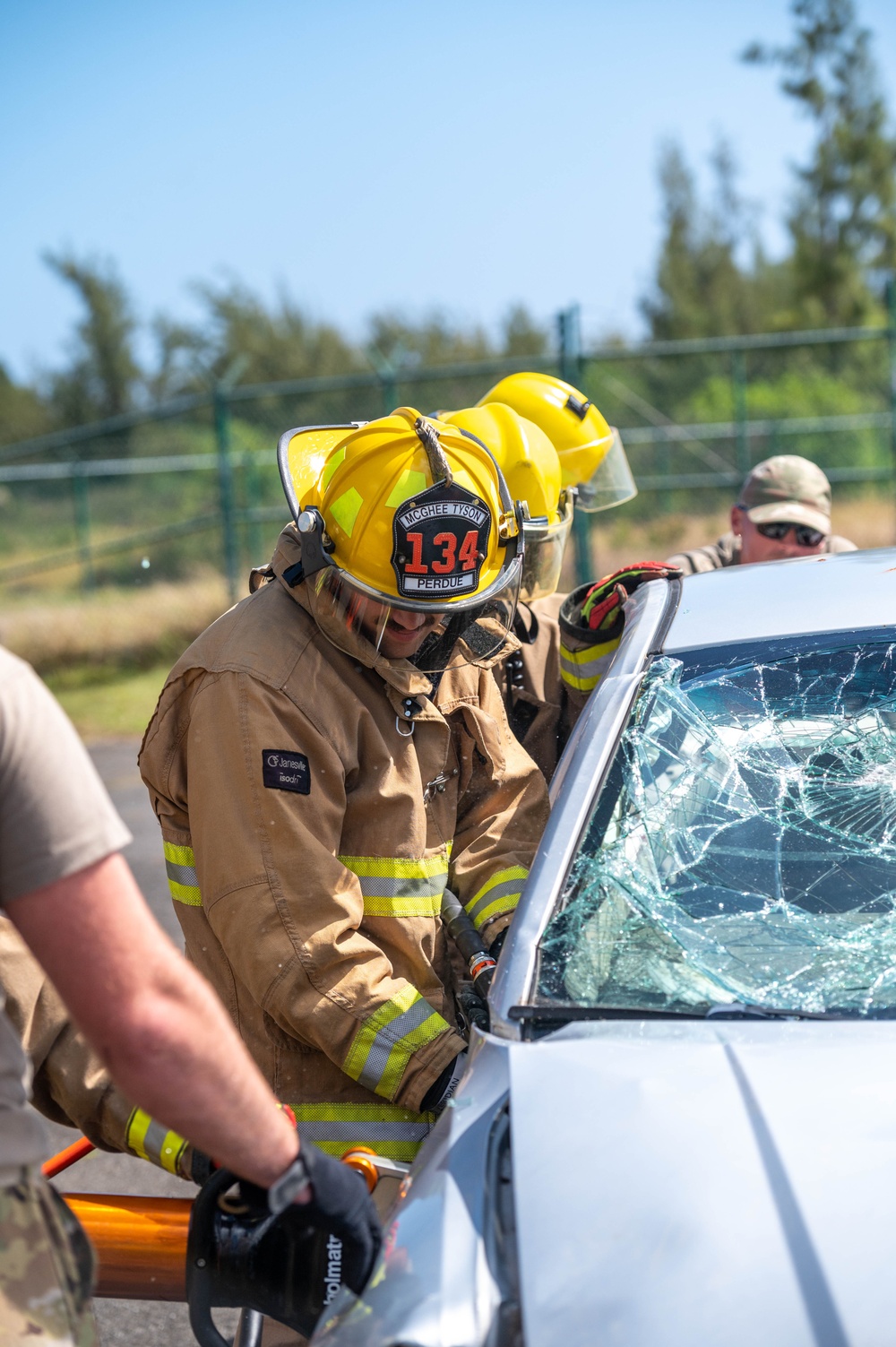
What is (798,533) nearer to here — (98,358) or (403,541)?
(403,541)

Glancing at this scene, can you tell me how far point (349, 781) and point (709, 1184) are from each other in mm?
1200

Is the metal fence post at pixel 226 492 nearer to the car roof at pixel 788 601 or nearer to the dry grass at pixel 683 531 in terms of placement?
the dry grass at pixel 683 531

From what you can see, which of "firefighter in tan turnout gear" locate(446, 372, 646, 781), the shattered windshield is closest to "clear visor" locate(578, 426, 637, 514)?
"firefighter in tan turnout gear" locate(446, 372, 646, 781)

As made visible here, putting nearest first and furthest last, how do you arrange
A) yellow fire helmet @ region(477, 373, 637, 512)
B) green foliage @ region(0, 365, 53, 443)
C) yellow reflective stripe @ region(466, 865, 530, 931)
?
1. yellow reflective stripe @ region(466, 865, 530, 931)
2. yellow fire helmet @ region(477, 373, 637, 512)
3. green foliage @ region(0, 365, 53, 443)

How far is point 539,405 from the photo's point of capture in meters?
3.98

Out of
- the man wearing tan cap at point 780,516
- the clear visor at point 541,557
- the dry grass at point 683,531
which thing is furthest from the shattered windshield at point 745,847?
the dry grass at point 683,531

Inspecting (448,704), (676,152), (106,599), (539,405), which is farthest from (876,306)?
(448,704)

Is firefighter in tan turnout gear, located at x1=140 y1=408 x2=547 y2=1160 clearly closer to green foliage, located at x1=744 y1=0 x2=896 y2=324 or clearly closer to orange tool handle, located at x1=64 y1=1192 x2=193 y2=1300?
orange tool handle, located at x1=64 y1=1192 x2=193 y2=1300

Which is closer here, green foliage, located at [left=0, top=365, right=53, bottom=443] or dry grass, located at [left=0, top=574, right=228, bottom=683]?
dry grass, located at [left=0, top=574, right=228, bottom=683]

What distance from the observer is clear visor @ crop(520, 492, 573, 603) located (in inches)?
127

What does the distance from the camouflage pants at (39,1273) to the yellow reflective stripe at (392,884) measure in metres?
0.95

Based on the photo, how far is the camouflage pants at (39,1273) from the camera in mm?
1360

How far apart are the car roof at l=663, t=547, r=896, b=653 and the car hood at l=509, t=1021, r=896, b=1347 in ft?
2.82

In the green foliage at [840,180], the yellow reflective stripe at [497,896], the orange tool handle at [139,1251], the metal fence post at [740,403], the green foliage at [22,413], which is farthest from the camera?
the green foliage at [22,413]
